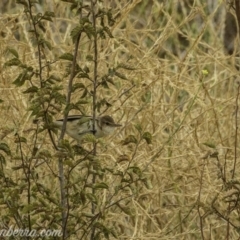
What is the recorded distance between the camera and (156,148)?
192 inches

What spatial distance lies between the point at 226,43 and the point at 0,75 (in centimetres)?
363

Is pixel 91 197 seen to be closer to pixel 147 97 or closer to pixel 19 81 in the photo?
pixel 19 81

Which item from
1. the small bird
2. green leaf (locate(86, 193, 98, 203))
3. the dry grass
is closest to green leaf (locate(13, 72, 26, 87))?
the small bird

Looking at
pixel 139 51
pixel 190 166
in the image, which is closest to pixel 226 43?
pixel 139 51

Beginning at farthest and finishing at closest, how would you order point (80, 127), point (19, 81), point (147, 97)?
point (147, 97)
point (80, 127)
point (19, 81)

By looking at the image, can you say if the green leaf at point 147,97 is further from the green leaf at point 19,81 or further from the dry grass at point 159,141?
the green leaf at point 19,81

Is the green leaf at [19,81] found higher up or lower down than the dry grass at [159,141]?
higher up

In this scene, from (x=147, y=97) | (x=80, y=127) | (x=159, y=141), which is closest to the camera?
(x=80, y=127)

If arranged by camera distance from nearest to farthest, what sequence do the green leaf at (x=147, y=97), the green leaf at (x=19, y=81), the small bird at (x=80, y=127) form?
the green leaf at (x=19, y=81) → the small bird at (x=80, y=127) → the green leaf at (x=147, y=97)

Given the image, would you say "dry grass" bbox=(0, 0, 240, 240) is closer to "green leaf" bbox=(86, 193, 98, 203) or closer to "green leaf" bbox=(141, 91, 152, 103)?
"green leaf" bbox=(141, 91, 152, 103)

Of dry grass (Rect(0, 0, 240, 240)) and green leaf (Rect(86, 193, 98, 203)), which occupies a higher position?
green leaf (Rect(86, 193, 98, 203))

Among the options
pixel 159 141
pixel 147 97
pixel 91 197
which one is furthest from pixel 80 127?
pixel 159 141

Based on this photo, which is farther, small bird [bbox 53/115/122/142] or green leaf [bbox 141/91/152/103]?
green leaf [bbox 141/91/152/103]

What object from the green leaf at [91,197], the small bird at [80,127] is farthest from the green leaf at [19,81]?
the green leaf at [91,197]
